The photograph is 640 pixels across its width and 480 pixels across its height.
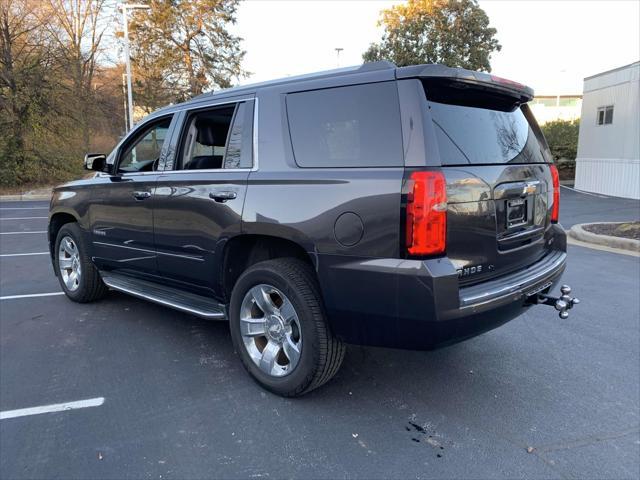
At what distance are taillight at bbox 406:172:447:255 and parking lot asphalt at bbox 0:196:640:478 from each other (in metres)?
1.12

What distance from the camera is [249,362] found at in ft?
11.0

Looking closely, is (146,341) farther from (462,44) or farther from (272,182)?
(462,44)

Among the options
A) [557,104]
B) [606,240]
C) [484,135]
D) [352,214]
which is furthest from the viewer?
[557,104]

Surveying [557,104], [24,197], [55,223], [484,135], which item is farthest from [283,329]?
[557,104]

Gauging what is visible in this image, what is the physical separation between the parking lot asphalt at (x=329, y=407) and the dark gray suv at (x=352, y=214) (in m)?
0.37

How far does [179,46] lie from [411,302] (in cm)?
3300

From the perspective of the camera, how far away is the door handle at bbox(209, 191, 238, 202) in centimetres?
331

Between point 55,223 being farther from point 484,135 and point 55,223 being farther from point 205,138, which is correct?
point 484,135

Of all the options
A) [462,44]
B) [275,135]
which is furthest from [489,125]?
[462,44]

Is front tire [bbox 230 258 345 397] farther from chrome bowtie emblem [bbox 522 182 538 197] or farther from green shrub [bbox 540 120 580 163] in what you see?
green shrub [bbox 540 120 580 163]

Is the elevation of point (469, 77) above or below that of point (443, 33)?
below

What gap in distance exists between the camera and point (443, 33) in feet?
A: 76.4

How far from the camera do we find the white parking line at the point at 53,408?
3.05 m

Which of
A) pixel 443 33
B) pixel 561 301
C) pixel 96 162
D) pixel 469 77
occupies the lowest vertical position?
pixel 561 301
